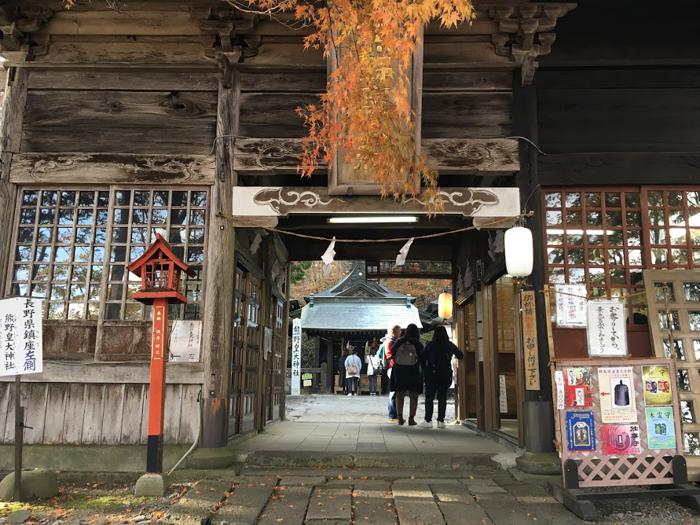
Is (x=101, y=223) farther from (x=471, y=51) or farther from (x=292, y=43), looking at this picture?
(x=471, y=51)

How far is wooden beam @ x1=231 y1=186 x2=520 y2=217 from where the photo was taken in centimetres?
713

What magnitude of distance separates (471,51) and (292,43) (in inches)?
100.0

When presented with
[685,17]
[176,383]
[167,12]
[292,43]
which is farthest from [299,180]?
[685,17]

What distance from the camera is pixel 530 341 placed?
6758 mm

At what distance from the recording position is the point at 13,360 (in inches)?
218

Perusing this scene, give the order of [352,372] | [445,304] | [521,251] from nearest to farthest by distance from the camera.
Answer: [521,251] < [445,304] < [352,372]

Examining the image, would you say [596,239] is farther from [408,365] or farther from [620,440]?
[408,365]

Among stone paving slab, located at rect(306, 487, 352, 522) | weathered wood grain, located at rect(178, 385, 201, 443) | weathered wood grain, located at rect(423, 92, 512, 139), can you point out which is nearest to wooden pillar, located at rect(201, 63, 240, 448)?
weathered wood grain, located at rect(178, 385, 201, 443)

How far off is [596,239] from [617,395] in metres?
2.42

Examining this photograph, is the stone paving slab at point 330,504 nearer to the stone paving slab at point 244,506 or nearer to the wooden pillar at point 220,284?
the stone paving slab at point 244,506

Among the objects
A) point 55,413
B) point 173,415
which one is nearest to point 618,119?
point 173,415

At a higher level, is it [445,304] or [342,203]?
[342,203]

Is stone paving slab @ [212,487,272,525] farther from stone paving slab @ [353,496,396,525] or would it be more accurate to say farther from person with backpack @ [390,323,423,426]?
person with backpack @ [390,323,423,426]

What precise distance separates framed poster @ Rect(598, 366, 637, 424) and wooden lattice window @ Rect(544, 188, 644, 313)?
5.33ft
